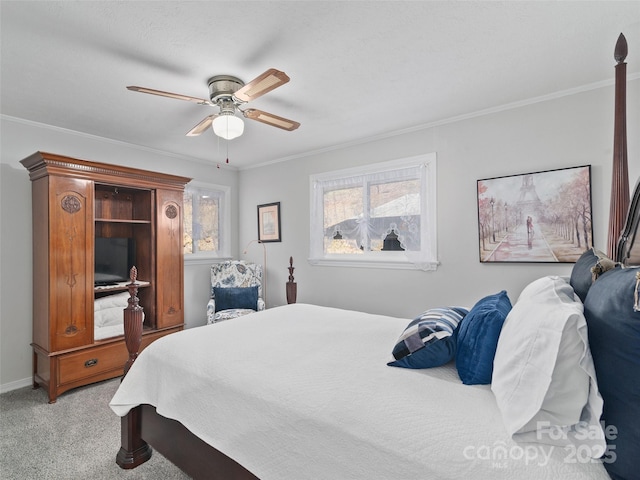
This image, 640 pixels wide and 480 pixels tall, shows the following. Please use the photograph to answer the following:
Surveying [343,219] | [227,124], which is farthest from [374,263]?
[227,124]

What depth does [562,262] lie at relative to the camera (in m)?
2.72

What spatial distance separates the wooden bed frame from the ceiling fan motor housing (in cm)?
209

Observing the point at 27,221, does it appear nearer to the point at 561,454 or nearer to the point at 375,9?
the point at 375,9

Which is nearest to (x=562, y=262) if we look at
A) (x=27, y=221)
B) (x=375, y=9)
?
(x=375, y=9)

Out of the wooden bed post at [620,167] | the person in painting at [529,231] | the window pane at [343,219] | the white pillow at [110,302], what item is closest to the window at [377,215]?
the window pane at [343,219]

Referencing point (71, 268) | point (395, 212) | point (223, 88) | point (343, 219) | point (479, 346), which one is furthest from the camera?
point (343, 219)

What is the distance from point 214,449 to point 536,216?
115 inches

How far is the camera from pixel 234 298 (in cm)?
435

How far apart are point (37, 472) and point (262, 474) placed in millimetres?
1666

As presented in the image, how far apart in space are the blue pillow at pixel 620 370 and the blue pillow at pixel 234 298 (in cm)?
383

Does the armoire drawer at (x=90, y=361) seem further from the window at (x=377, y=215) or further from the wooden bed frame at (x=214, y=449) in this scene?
the window at (x=377, y=215)

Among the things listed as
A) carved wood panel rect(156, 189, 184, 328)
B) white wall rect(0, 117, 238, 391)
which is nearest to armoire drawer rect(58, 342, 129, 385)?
carved wood panel rect(156, 189, 184, 328)

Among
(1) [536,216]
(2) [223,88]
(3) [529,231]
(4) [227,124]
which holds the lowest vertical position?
(3) [529,231]

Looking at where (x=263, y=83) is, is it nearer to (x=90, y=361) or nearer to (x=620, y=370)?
(x=620, y=370)
